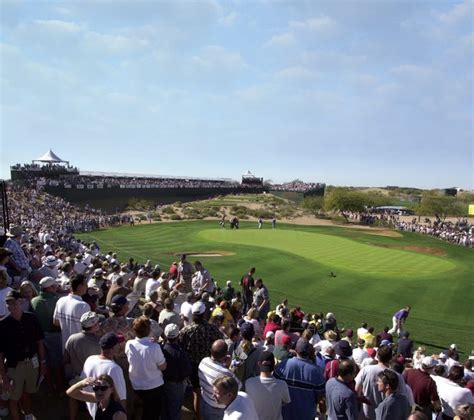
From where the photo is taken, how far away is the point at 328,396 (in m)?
5.82

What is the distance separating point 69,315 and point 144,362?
5.75 ft

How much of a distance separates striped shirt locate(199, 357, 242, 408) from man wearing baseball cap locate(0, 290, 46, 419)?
239 cm

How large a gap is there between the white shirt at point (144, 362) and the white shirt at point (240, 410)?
1740 mm

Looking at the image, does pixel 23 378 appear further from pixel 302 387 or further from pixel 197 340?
pixel 302 387

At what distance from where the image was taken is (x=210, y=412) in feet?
19.4

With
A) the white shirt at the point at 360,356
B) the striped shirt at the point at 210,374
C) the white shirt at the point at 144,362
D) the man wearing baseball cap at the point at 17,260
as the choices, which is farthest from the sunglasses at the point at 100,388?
the man wearing baseball cap at the point at 17,260

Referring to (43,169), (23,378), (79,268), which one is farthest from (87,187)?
(23,378)

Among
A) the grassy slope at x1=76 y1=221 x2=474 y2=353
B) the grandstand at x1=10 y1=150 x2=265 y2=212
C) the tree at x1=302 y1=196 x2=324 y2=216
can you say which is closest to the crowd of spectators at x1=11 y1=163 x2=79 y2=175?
the grandstand at x1=10 y1=150 x2=265 y2=212

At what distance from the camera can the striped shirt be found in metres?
5.58

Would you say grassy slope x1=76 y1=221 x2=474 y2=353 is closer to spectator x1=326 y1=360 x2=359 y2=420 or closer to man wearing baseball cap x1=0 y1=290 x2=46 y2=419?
spectator x1=326 y1=360 x2=359 y2=420

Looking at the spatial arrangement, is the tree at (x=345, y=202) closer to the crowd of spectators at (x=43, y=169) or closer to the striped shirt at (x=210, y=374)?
the crowd of spectators at (x=43, y=169)

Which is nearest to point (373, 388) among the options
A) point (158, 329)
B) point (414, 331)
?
point (158, 329)

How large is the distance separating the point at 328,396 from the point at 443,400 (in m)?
2.79

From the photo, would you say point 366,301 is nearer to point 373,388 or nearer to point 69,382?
point 373,388
